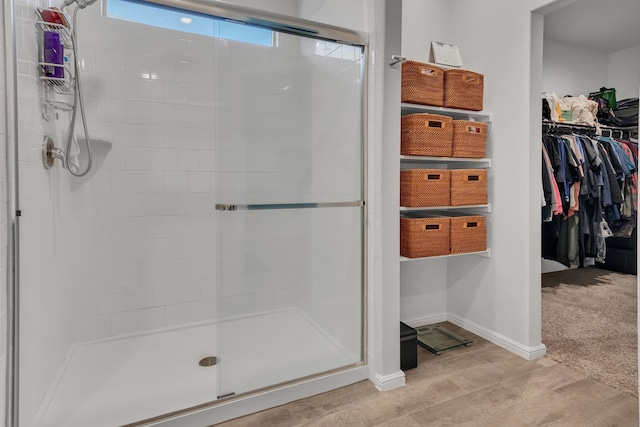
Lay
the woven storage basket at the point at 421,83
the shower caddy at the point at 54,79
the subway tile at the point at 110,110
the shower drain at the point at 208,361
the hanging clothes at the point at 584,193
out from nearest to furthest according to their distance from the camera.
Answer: the shower caddy at the point at 54,79 < the shower drain at the point at 208,361 < the woven storage basket at the point at 421,83 < the subway tile at the point at 110,110 < the hanging clothes at the point at 584,193

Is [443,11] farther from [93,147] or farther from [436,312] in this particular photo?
[93,147]

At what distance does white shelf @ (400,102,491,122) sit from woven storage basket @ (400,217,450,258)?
70cm

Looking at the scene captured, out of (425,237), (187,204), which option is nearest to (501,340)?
(425,237)

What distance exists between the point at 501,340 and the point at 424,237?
91 cm

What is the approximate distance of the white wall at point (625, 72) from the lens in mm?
4504

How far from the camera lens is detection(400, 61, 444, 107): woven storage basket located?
2334 millimetres

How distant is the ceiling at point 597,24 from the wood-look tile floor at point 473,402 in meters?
3.07

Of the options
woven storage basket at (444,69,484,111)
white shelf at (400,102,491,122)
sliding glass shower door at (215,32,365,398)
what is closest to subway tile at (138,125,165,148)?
sliding glass shower door at (215,32,365,398)

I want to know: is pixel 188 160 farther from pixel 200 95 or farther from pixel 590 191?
pixel 590 191

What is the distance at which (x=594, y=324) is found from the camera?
2.89 m

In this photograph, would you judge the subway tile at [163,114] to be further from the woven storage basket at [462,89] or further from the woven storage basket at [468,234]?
the woven storage basket at [468,234]

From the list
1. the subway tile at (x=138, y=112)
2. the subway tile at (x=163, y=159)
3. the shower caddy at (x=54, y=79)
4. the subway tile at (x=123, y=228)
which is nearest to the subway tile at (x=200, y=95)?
the subway tile at (x=138, y=112)

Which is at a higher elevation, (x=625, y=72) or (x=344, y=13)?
(x=625, y=72)

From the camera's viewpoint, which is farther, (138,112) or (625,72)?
(625,72)
